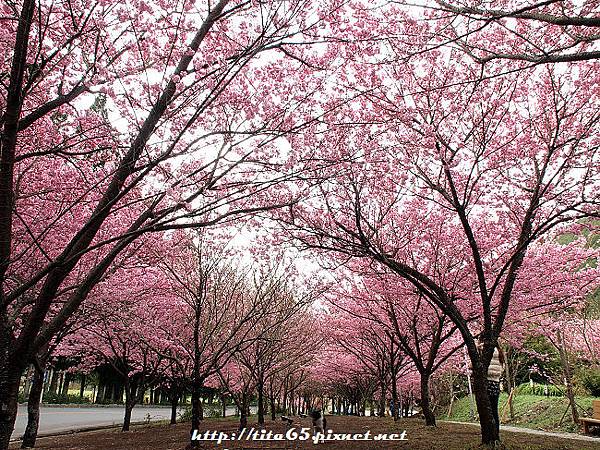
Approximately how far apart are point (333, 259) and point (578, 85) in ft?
21.6

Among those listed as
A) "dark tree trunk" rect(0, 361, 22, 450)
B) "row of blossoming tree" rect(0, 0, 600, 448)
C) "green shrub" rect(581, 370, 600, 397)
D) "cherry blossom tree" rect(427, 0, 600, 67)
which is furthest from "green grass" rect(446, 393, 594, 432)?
"dark tree trunk" rect(0, 361, 22, 450)

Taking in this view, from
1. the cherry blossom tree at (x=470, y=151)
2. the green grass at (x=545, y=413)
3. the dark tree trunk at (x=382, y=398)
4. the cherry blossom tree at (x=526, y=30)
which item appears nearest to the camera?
the cherry blossom tree at (x=526, y=30)

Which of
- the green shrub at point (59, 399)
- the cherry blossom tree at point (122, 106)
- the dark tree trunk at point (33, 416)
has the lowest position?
the green shrub at point (59, 399)

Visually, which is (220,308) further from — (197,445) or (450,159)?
(450,159)

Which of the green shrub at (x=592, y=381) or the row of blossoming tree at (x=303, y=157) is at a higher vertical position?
the row of blossoming tree at (x=303, y=157)

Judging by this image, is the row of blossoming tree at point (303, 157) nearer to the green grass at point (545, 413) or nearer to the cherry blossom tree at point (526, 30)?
the cherry blossom tree at point (526, 30)

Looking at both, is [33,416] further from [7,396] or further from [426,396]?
[426,396]

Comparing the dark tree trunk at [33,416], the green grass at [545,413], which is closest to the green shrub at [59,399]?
the dark tree trunk at [33,416]

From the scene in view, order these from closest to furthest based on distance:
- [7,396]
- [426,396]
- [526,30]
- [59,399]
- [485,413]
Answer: [7,396] → [526,30] → [485,413] → [426,396] → [59,399]

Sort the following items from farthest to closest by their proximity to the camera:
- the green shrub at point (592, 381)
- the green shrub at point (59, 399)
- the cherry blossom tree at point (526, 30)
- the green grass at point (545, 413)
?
the green shrub at point (59, 399)
the green shrub at point (592, 381)
the green grass at point (545, 413)
the cherry blossom tree at point (526, 30)

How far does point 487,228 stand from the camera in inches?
418

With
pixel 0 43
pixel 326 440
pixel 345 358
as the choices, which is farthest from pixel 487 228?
pixel 345 358

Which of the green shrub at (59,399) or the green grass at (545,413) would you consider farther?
the green shrub at (59,399)

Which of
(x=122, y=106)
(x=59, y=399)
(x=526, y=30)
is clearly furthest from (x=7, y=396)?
(x=59, y=399)
